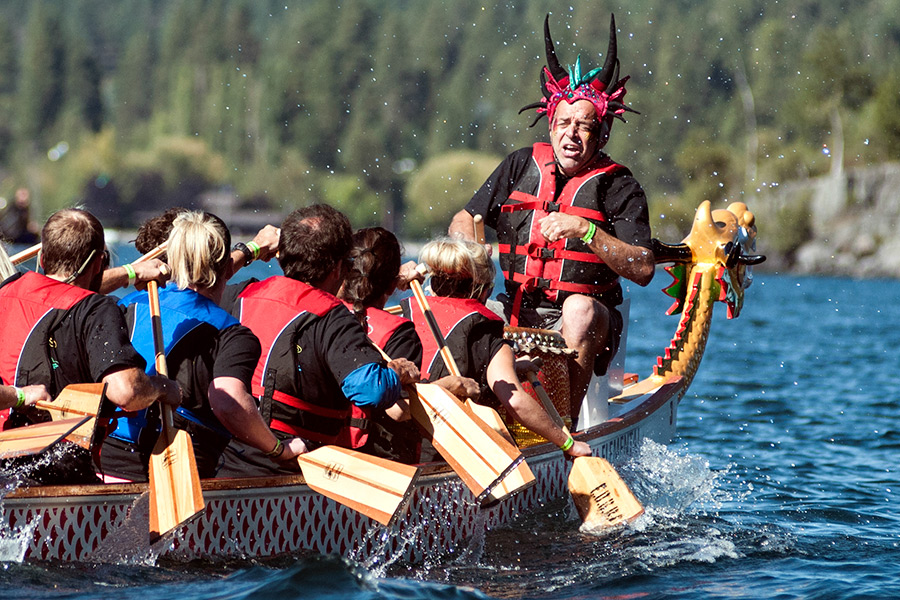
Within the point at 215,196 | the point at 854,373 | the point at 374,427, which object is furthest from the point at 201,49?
the point at 374,427

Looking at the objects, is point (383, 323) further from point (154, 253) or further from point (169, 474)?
point (169, 474)

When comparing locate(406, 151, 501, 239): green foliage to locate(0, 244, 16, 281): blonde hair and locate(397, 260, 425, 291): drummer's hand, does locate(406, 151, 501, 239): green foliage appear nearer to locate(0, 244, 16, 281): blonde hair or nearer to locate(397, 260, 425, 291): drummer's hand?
locate(397, 260, 425, 291): drummer's hand

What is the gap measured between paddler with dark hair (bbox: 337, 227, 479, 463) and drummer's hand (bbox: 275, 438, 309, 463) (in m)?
0.31

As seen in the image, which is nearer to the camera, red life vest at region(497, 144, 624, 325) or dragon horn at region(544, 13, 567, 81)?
red life vest at region(497, 144, 624, 325)

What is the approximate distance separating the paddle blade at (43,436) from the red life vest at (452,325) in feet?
5.92

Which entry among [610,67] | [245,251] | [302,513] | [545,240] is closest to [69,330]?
[302,513]

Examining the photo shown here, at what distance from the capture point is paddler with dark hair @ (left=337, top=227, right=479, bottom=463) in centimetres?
478

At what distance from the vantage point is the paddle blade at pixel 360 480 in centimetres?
446

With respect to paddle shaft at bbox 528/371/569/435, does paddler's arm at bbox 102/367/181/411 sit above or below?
above

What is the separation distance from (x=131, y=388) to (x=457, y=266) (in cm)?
173

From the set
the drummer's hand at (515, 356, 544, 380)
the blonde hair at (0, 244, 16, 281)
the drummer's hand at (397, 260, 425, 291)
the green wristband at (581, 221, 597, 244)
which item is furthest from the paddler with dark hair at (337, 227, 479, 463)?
the blonde hair at (0, 244, 16, 281)

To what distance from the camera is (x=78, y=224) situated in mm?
4172

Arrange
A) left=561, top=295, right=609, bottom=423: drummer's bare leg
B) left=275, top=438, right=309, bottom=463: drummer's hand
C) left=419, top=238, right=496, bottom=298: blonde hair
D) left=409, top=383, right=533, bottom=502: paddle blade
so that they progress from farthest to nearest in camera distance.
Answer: left=561, top=295, right=609, bottom=423: drummer's bare leg
left=419, top=238, right=496, bottom=298: blonde hair
left=409, top=383, right=533, bottom=502: paddle blade
left=275, top=438, right=309, bottom=463: drummer's hand

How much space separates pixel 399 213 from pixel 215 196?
12.5m
